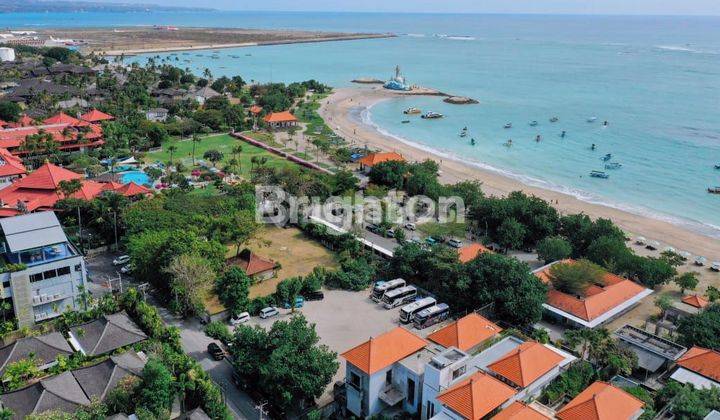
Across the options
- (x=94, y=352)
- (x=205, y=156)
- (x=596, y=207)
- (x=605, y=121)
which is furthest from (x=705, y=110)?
(x=94, y=352)

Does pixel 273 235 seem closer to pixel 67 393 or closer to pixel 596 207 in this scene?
pixel 67 393

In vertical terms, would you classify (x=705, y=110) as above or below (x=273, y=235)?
above

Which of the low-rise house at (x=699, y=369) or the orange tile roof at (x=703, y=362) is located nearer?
the low-rise house at (x=699, y=369)

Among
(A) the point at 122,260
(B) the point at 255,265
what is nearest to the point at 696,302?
(B) the point at 255,265

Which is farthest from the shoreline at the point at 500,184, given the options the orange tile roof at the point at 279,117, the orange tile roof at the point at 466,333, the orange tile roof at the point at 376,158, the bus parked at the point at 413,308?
the orange tile roof at the point at 466,333

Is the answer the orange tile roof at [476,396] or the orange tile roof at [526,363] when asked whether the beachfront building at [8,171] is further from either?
the orange tile roof at [526,363]

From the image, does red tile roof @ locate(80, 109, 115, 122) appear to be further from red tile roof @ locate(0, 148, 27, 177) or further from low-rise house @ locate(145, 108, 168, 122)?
red tile roof @ locate(0, 148, 27, 177)

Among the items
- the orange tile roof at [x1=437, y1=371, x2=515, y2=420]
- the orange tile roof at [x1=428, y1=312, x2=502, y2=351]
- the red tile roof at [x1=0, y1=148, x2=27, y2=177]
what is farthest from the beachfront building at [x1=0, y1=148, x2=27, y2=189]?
the orange tile roof at [x1=437, y1=371, x2=515, y2=420]
